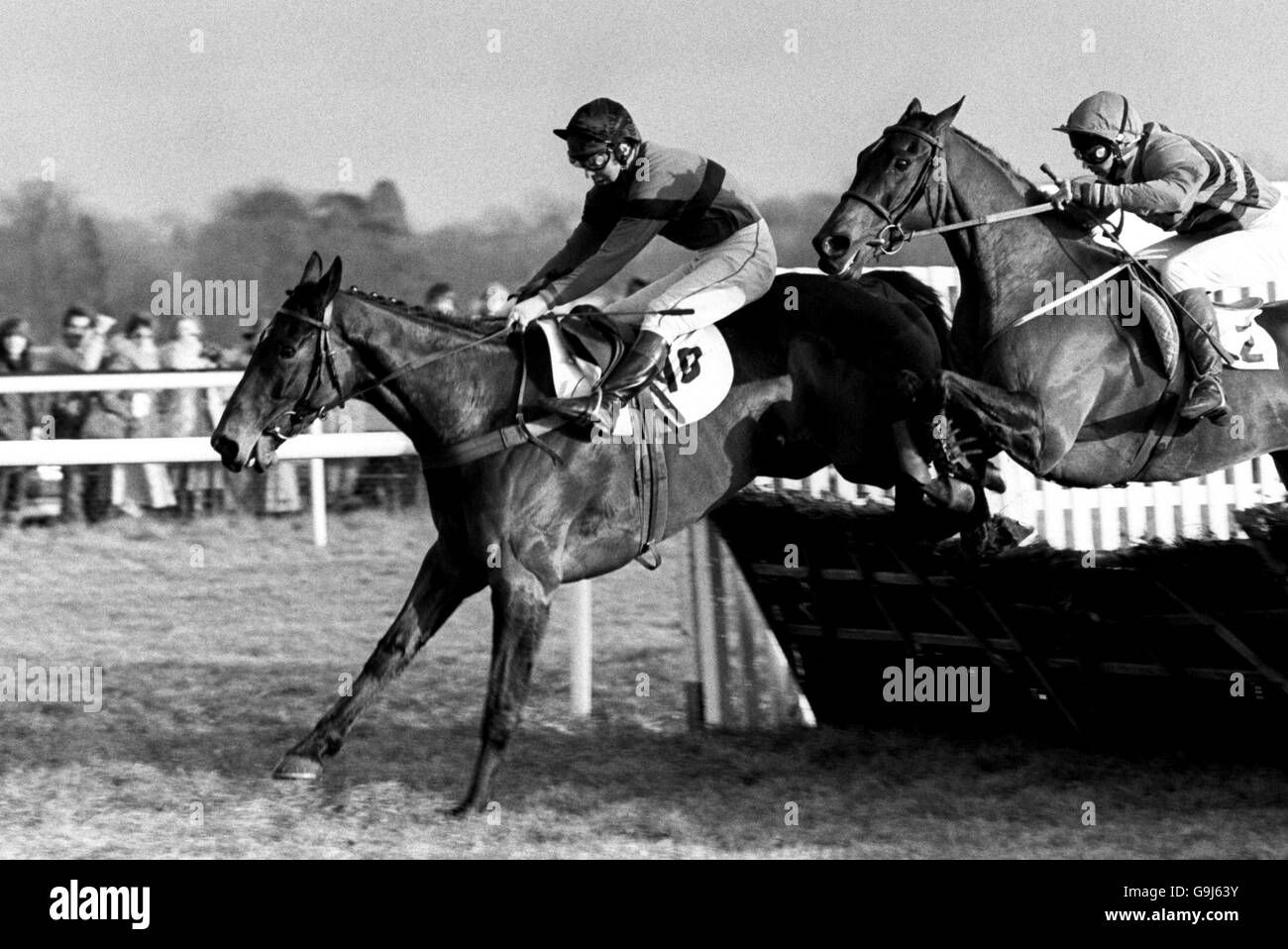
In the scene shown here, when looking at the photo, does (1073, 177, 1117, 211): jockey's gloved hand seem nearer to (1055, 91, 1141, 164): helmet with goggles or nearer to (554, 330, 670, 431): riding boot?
(1055, 91, 1141, 164): helmet with goggles

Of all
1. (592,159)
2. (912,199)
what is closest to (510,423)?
(592,159)

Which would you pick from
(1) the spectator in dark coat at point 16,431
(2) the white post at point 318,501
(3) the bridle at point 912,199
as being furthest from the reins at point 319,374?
(1) the spectator in dark coat at point 16,431

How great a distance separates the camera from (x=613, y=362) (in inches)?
236

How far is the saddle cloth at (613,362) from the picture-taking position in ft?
19.7

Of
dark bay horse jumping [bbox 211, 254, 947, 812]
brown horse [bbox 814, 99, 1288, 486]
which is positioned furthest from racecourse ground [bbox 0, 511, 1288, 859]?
brown horse [bbox 814, 99, 1288, 486]

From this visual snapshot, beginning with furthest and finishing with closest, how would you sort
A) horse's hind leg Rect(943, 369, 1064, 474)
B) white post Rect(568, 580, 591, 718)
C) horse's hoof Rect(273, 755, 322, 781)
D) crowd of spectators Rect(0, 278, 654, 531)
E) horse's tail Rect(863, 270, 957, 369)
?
crowd of spectators Rect(0, 278, 654, 531), white post Rect(568, 580, 591, 718), horse's tail Rect(863, 270, 957, 369), horse's hoof Rect(273, 755, 322, 781), horse's hind leg Rect(943, 369, 1064, 474)

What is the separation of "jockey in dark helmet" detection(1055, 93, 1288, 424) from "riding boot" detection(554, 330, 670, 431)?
1428 millimetres

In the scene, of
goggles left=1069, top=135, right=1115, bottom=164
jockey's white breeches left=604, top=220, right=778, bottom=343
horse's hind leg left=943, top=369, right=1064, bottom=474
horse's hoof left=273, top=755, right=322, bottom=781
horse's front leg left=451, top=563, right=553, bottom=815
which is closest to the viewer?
horse's hind leg left=943, top=369, right=1064, bottom=474

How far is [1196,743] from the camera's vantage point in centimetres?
623

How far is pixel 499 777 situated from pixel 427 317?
63.9 inches

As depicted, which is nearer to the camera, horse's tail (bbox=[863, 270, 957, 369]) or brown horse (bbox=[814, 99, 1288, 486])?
brown horse (bbox=[814, 99, 1288, 486])

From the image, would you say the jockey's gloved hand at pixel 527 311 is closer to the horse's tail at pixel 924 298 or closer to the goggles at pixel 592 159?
the goggles at pixel 592 159

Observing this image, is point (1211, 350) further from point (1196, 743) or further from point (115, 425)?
point (115, 425)

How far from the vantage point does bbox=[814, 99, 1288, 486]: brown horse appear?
5.79 meters
